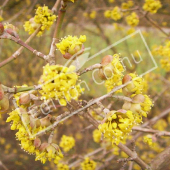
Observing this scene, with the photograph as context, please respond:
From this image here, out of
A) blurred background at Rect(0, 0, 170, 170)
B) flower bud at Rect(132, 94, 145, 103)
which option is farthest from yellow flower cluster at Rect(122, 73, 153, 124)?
blurred background at Rect(0, 0, 170, 170)

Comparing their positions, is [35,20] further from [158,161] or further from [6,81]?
[6,81]

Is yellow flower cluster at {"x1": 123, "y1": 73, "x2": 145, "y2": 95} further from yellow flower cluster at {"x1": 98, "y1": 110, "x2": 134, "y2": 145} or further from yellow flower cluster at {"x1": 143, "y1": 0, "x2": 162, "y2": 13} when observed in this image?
yellow flower cluster at {"x1": 143, "y1": 0, "x2": 162, "y2": 13}

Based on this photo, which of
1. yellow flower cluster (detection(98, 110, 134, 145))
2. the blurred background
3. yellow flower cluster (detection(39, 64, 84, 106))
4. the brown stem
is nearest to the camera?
yellow flower cluster (detection(39, 64, 84, 106))

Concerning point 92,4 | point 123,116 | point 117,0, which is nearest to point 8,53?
point 92,4

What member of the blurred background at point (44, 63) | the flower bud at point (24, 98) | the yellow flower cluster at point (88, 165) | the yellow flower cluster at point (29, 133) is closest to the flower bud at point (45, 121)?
the yellow flower cluster at point (29, 133)

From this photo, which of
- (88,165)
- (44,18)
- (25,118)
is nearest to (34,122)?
(25,118)

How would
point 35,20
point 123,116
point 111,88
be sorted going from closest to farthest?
point 123,116 → point 111,88 → point 35,20

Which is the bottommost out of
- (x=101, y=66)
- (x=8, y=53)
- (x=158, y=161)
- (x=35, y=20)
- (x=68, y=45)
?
(x=158, y=161)

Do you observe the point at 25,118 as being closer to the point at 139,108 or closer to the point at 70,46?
the point at 70,46
